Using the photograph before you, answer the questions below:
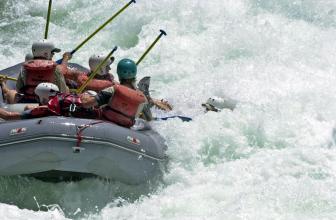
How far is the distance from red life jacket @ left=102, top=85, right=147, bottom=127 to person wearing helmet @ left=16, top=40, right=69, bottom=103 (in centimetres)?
79

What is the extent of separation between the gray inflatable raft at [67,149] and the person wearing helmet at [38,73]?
3.10 feet

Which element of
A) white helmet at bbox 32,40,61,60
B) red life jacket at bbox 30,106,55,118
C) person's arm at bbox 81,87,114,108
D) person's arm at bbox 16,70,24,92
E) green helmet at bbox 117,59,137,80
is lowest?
person's arm at bbox 16,70,24,92

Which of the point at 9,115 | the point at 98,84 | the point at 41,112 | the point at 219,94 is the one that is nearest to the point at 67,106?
the point at 41,112

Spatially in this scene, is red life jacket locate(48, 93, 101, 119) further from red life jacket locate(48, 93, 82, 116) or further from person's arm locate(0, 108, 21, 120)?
person's arm locate(0, 108, 21, 120)

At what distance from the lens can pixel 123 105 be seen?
6.12 m

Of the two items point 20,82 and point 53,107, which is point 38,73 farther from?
point 53,107

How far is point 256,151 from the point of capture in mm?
7047

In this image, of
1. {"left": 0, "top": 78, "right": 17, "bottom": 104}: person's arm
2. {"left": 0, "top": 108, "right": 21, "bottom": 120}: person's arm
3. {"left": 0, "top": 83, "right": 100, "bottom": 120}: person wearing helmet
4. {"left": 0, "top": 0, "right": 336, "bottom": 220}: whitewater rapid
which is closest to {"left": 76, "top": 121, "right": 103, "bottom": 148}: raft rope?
{"left": 0, "top": 83, "right": 100, "bottom": 120}: person wearing helmet

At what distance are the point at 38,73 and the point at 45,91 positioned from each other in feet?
1.87

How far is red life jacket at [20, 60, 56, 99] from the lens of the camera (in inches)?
260

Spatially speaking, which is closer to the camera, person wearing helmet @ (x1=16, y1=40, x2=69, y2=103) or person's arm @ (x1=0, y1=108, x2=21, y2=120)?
person's arm @ (x1=0, y1=108, x2=21, y2=120)

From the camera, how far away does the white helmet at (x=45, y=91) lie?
6109 millimetres

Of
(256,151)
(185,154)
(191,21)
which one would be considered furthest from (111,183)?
(191,21)

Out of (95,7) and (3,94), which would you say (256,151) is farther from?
(95,7)
